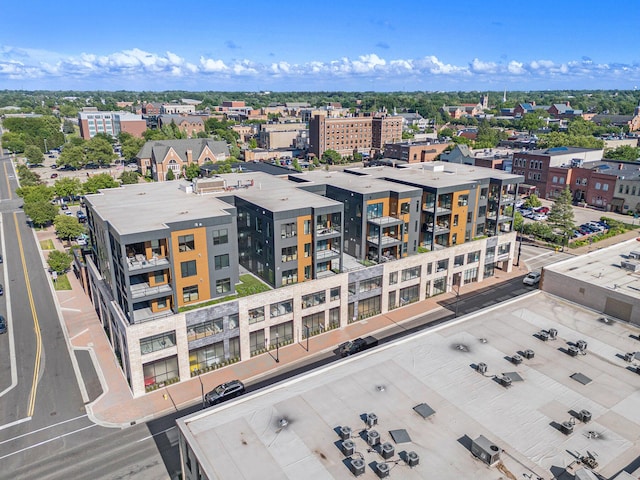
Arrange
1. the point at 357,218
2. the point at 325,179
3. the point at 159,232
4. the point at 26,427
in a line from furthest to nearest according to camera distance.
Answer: the point at 325,179, the point at 357,218, the point at 159,232, the point at 26,427

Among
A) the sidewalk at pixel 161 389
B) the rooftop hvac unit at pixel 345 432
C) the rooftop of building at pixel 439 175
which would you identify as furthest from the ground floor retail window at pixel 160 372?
the rooftop of building at pixel 439 175

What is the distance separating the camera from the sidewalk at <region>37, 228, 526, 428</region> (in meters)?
43.8

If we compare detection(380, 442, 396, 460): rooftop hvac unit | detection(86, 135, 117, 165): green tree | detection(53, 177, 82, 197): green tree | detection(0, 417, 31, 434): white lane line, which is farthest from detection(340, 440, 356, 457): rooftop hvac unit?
detection(86, 135, 117, 165): green tree

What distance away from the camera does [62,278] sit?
75750mm

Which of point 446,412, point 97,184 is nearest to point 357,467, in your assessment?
point 446,412

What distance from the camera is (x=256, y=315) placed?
52.2 meters

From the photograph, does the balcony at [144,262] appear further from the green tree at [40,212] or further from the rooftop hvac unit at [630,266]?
the green tree at [40,212]

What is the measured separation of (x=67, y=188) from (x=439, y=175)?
104m

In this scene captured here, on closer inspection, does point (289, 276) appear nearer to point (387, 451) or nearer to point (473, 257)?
point (387, 451)

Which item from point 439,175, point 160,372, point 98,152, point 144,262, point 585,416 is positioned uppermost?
point 439,175

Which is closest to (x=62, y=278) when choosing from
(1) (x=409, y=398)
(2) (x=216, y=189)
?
(2) (x=216, y=189)

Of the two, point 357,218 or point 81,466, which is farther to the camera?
point 357,218

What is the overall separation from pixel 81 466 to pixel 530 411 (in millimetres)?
35711

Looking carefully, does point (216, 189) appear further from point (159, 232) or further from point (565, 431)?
point (565, 431)
